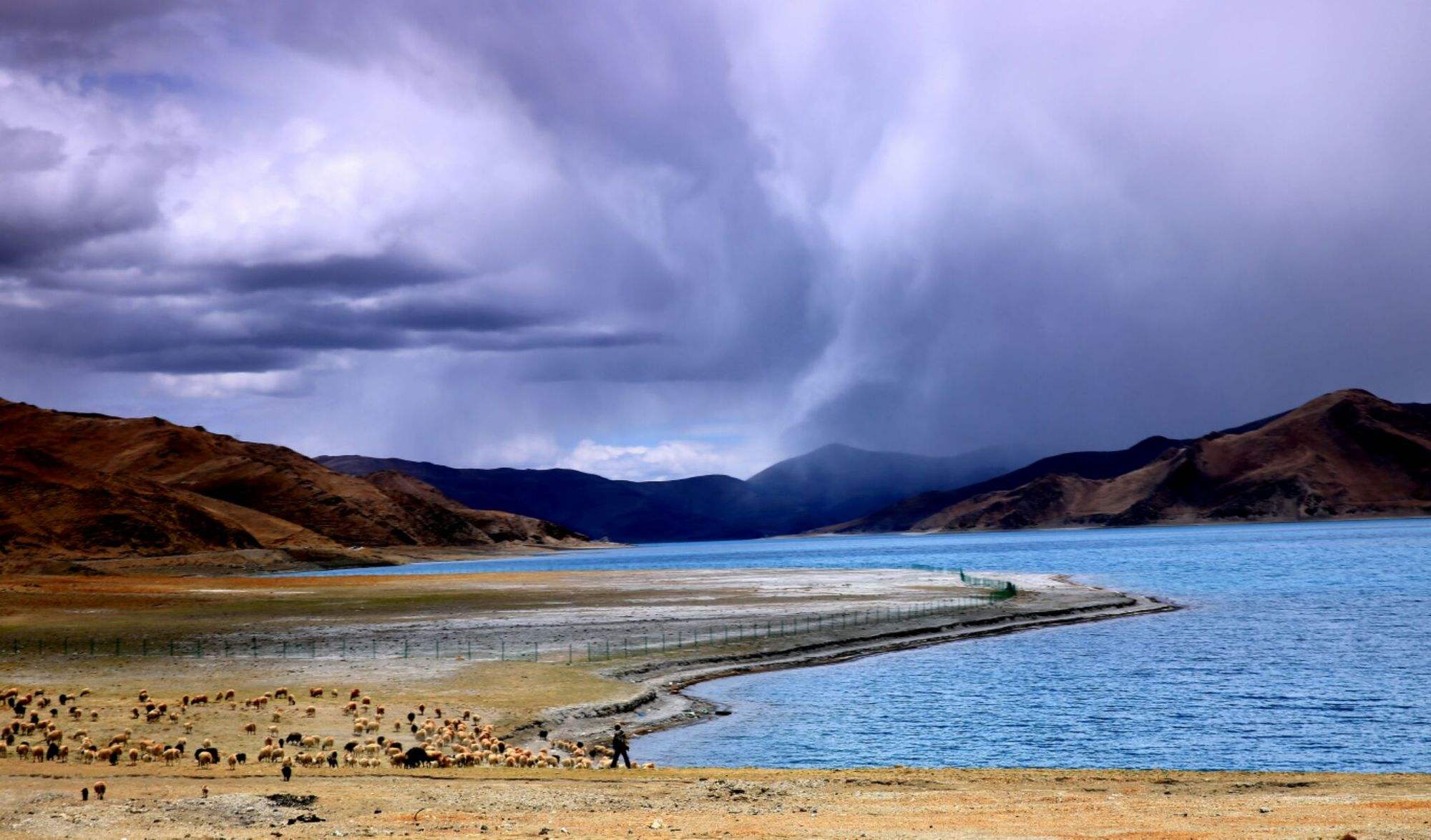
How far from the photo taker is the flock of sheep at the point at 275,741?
31062 mm

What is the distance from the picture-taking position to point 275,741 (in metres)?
34.2

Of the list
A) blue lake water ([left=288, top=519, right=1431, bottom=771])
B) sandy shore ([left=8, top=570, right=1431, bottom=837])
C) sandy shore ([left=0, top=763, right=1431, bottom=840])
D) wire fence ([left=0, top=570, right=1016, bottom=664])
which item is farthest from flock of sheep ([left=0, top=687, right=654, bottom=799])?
wire fence ([left=0, top=570, right=1016, bottom=664])

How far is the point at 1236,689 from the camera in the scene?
50.4 meters

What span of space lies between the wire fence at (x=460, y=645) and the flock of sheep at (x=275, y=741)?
18.5 meters

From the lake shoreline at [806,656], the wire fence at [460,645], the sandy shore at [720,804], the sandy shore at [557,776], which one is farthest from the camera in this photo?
the wire fence at [460,645]

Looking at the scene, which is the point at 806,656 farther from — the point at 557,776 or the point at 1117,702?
the point at 557,776

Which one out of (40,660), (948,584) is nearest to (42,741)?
(40,660)

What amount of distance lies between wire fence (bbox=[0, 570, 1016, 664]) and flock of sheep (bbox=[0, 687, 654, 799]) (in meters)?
18.5

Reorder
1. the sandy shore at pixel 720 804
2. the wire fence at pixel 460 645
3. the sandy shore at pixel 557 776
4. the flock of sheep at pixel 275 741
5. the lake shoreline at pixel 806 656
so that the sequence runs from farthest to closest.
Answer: the wire fence at pixel 460 645 < the lake shoreline at pixel 806 656 < the flock of sheep at pixel 275 741 < the sandy shore at pixel 557 776 < the sandy shore at pixel 720 804

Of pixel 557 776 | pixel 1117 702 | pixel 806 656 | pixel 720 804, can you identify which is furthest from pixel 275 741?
pixel 806 656

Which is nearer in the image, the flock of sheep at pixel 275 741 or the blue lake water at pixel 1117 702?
the flock of sheep at pixel 275 741

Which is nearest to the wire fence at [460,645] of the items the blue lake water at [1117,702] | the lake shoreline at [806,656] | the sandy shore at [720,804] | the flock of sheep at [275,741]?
the lake shoreline at [806,656]

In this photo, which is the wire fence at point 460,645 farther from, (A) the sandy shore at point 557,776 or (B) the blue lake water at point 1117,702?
(B) the blue lake water at point 1117,702

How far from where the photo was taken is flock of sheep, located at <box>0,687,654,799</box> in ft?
102
